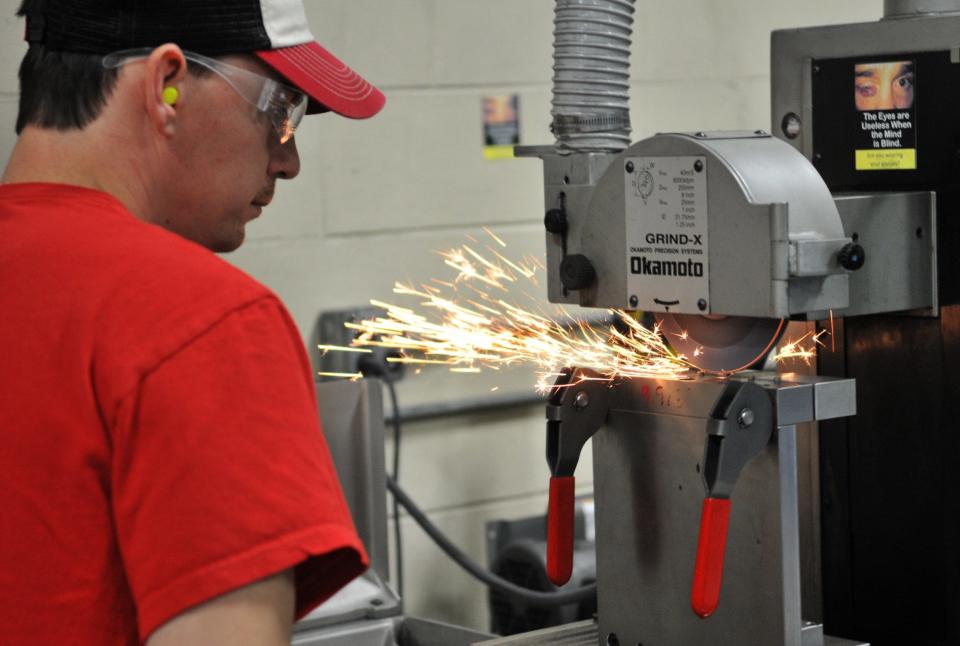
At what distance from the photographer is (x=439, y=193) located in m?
2.72

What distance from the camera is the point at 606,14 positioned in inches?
56.6

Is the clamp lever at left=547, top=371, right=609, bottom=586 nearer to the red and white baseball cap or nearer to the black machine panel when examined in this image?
the black machine panel

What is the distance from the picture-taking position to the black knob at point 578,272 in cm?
137

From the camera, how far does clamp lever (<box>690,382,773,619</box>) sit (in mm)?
1209

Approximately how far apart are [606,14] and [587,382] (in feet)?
1.38

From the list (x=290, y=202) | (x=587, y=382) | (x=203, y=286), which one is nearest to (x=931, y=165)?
(x=587, y=382)

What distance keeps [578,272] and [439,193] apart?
4.52 feet

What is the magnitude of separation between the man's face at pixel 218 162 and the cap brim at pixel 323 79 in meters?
0.02

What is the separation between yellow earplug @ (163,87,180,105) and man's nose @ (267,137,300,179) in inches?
5.2

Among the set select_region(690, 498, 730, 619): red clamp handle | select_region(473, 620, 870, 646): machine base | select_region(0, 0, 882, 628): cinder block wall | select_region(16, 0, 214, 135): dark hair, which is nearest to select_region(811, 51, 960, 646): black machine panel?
select_region(473, 620, 870, 646): machine base

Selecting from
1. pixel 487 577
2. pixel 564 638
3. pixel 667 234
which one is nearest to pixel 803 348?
pixel 667 234

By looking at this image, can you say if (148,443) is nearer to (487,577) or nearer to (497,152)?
(487,577)

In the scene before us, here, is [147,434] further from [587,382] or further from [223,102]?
[587,382]

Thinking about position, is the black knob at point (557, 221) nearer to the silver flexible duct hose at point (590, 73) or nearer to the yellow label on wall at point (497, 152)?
the silver flexible duct hose at point (590, 73)
